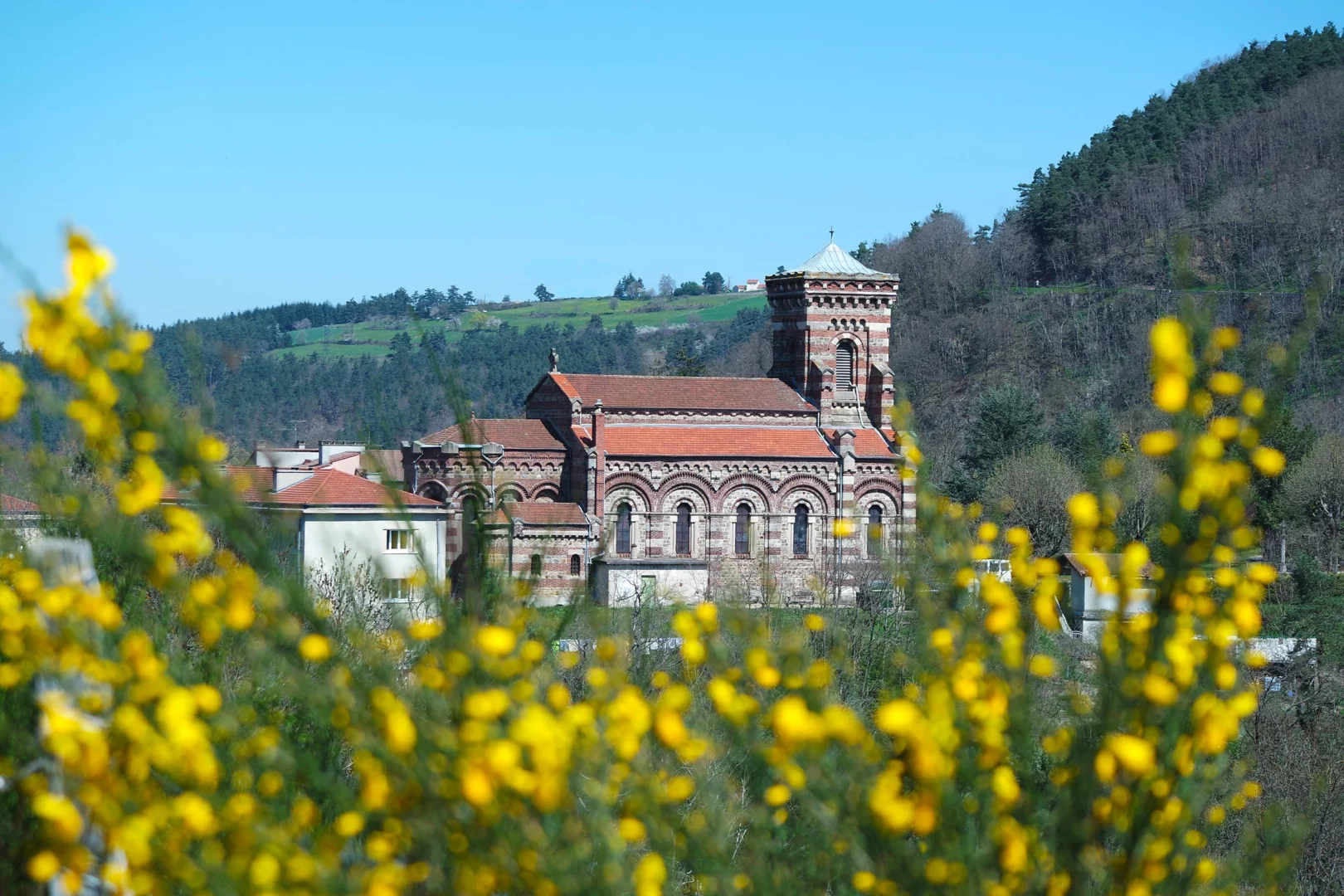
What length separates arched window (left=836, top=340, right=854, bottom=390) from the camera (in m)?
44.1

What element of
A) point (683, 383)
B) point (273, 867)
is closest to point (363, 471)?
point (273, 867)

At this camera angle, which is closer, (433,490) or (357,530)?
(357,530)

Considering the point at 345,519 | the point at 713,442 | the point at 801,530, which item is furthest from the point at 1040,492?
the point at 345,519

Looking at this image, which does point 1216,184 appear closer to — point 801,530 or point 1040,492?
point 1040,492

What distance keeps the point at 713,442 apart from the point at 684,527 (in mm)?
2511

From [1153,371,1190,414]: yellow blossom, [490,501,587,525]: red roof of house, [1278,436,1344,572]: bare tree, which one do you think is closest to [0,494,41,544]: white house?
[1153,371,1190,414]: yellow blossom

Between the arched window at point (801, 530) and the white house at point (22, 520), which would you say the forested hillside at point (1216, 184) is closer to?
the arched window at point (801, 530)

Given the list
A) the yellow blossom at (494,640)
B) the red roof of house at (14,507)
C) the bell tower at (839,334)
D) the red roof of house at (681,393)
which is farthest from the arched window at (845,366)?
the yellow blossom at (494,640)

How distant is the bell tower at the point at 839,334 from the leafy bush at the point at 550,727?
3939 cm

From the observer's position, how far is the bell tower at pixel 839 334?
43.6 meters

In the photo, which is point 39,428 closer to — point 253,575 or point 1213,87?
point 253,575

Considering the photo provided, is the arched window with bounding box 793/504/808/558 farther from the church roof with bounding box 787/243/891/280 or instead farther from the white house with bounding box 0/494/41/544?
the white house with bounding box 0/494/41/544

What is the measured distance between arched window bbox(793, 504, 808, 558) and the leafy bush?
3625 centimetres

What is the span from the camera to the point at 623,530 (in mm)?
39969
